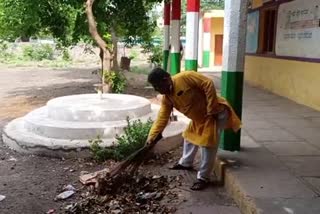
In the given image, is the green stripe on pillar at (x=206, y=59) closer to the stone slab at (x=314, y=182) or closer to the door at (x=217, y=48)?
the door at (x=217, y=48)

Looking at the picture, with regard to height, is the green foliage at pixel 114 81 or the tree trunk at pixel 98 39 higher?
the tree trunk at pixel 98 39

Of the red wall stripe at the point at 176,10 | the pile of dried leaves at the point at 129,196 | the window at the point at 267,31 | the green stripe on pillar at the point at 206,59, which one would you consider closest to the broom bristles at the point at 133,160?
the pile of dried leaves at the point at 129,196

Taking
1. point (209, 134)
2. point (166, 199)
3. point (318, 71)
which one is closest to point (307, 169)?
point (209, 134)

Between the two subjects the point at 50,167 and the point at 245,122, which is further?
the point at 245,122

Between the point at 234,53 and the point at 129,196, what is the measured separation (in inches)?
77.3

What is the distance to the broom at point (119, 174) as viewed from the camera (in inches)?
161

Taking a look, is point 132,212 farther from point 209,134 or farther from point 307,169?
point 307,169

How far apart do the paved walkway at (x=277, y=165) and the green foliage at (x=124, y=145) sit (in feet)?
3.68

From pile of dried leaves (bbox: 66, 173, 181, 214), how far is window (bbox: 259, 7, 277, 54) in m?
7.30

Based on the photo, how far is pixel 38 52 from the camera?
28234 mm

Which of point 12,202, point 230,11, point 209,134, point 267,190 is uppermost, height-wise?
point 230,11

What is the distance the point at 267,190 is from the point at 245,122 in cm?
313

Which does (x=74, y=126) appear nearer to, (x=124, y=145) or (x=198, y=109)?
(x=124, y=145)

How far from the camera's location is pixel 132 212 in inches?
151
